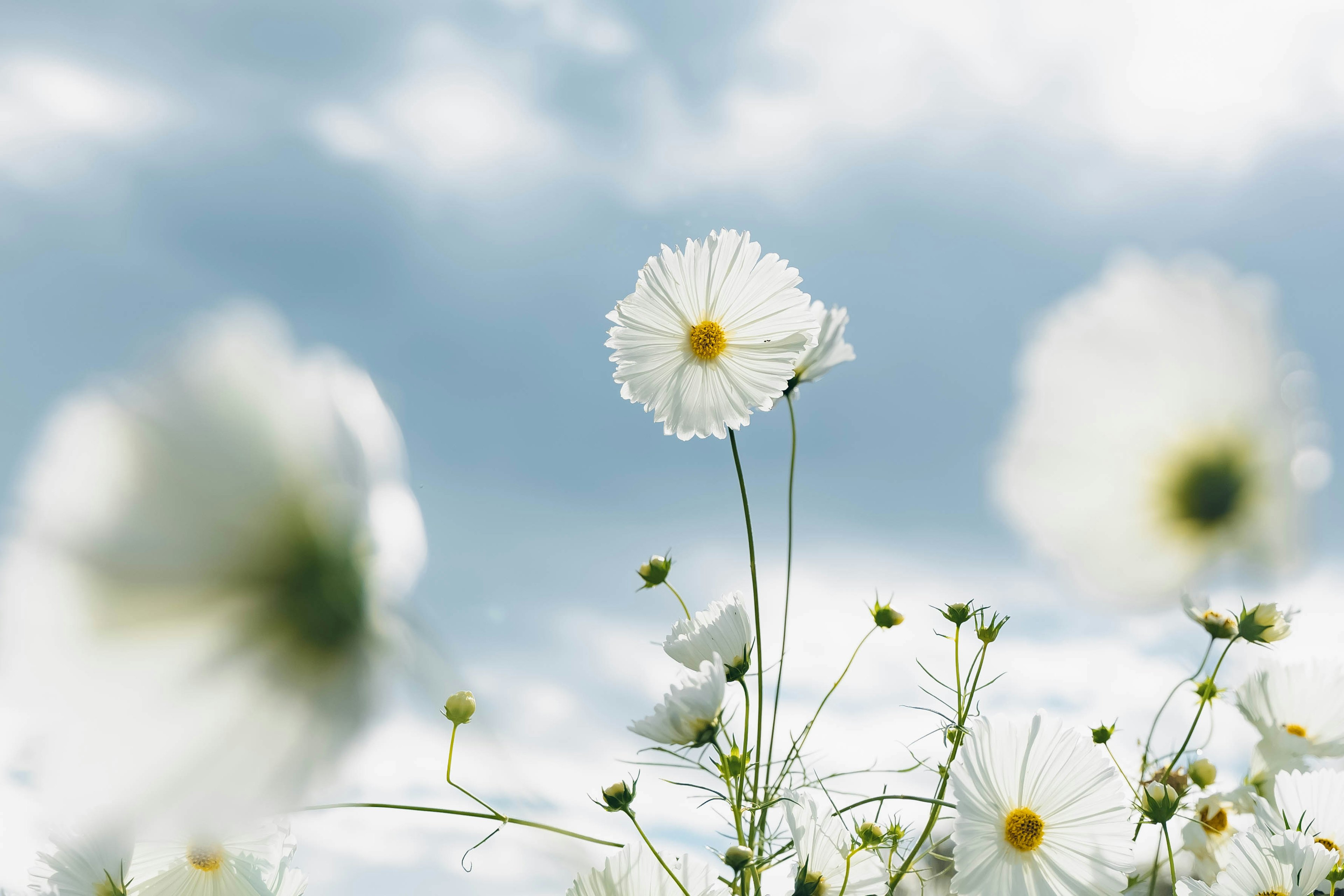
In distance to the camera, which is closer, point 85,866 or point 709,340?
point 85,866

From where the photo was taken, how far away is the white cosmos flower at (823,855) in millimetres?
384

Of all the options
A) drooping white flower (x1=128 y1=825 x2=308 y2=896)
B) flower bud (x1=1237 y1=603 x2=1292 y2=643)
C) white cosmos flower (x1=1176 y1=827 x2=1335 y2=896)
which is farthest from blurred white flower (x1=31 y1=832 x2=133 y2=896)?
flower bud (x1=1237 y1=603 x2=1292 y2=643)

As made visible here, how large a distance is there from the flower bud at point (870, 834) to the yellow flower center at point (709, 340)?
28 cm

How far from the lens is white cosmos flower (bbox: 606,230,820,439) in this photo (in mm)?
476

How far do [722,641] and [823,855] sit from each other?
0.12 m

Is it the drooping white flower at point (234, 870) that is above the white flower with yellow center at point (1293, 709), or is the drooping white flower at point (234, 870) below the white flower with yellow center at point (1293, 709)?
below

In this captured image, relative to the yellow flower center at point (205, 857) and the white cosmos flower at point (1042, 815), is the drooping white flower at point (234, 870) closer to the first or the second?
the yellow flower center at point (205, 857)

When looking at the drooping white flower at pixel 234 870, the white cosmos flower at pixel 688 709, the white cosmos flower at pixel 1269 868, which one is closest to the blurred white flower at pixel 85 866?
the drooping white flower at pixel 234 870

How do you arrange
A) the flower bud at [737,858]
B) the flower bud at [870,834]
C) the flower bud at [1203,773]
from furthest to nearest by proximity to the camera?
1. the flower bud at [1203,773]
2. the flower bud at [870,834]
3. the flower bud at [737,858]

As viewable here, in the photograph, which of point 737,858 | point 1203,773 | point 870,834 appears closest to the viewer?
point 737,858

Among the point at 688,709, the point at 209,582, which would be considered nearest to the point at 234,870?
the point at 209,582

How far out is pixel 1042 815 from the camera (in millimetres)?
387

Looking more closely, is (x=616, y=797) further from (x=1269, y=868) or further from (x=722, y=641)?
(x=1269, y=868)

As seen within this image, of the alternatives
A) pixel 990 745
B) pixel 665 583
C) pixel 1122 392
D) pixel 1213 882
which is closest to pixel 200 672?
pixel 665 583
